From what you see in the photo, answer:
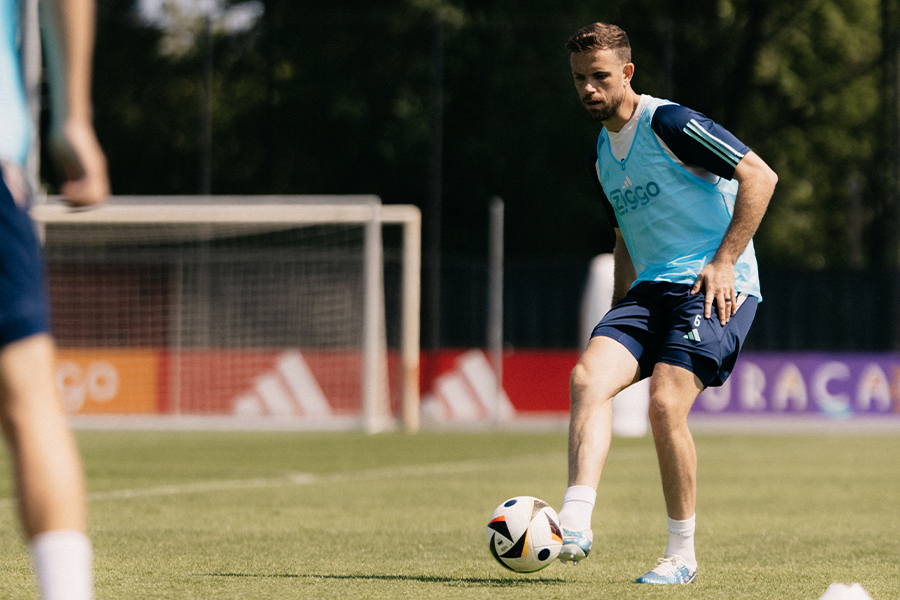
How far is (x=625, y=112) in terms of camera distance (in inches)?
206

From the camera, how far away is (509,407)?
18.8 metres

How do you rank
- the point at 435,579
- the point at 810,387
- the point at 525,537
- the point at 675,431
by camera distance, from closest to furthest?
the point at 525,537 < the point at 675,431 < the point at 435,579 < the point at 810,387

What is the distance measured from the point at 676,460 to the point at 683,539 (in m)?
0.30

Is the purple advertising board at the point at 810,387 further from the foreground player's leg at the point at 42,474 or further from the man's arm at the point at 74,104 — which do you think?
the man's arm at the point at 74,104

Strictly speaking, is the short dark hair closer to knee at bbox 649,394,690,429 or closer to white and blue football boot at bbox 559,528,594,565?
knee at bbox 649,394,690,429

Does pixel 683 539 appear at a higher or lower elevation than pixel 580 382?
lower

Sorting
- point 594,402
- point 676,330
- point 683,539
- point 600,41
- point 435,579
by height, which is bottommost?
point 435,579

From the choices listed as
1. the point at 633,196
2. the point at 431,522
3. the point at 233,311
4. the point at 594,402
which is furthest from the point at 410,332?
the point at 594,402

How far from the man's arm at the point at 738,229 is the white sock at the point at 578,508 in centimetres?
81

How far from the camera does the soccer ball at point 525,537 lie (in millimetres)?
4988

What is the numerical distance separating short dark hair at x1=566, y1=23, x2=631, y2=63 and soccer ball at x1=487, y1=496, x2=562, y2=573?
5.43 ft

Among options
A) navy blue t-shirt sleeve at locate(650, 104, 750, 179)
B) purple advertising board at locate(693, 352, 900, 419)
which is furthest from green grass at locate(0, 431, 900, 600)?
purple advertising board at locate(693, 352, 900, 419)

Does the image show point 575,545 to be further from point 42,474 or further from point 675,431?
point 42,474

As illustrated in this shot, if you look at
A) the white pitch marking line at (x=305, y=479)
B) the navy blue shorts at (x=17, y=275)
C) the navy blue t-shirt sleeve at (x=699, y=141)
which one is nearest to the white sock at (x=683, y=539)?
the navy blue t-shirt sleeve at (x=699, y=141)
